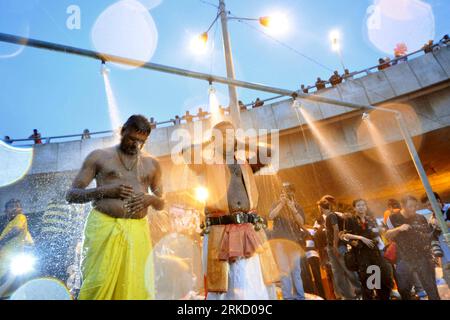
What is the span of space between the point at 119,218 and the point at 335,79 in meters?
13.6

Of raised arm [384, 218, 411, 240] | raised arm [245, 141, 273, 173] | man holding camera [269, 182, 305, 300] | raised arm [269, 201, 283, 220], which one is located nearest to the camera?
raised arm [245, 141, 273, 173]

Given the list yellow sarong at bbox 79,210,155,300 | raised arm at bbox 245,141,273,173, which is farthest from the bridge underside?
yellow sarong at bbox 79,210,155,300

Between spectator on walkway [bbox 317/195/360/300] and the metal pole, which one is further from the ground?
the metal pole

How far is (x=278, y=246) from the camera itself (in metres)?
6.37

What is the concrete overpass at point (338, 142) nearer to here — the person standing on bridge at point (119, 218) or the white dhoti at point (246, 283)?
the person standing on bridge at point (119, 218)

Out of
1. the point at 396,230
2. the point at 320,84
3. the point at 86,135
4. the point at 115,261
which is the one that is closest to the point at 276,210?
the point at 396,230

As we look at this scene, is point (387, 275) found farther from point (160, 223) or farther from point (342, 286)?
point (160, 223)

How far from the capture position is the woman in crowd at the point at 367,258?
5297 mm

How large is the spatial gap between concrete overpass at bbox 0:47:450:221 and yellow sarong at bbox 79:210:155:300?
30.0 ft

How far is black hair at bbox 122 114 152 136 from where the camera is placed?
10.5 ft

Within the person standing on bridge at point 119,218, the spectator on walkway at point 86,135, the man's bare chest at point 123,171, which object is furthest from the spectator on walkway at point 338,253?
the spectator on walkway at point 86,135

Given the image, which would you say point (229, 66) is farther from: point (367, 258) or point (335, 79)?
point (335, 79)

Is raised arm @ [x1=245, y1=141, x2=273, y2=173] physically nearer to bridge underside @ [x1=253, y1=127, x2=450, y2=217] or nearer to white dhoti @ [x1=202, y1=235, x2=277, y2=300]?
→ white dhoti @ [x1=202, y1=235, x2=277, y2=300]
